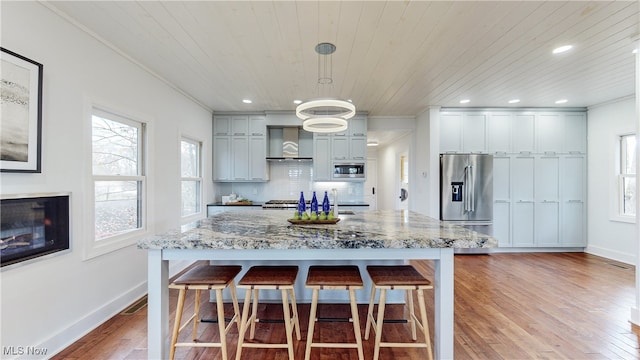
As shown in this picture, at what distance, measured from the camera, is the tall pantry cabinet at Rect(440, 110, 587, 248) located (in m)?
4.76

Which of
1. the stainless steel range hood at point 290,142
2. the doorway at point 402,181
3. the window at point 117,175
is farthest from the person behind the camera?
the doorway at point 402,181

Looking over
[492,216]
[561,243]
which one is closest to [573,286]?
[492,216]

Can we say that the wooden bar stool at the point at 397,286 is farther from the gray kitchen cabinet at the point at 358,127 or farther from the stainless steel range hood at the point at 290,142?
the stainless steel range hood at the point at 290,142

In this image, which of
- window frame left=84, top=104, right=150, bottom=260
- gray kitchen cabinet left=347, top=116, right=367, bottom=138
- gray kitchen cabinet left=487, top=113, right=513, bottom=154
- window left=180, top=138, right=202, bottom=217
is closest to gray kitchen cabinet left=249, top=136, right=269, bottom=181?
window left=180, top=138, right=202, bottom=217

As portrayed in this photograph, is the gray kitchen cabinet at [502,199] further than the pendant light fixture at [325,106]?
Yes

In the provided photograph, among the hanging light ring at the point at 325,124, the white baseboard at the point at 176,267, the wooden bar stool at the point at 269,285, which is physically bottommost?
the white baseboard at the point at 176,267

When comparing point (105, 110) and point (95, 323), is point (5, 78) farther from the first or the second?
point (95, 323)

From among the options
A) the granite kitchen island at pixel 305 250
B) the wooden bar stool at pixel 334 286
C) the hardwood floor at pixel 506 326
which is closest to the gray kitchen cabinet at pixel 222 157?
the hardwood floor at pixel 506 326

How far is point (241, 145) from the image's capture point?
515cm

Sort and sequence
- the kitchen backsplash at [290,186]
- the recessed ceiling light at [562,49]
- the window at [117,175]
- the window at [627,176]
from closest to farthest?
the window at [117,175] < the recessed ceiling light at [562,49] < the window at [627,176] < the kitchen backsplash at [290,186]

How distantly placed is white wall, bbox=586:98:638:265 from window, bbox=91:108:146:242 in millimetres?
6864

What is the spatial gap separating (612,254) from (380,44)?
5167 millimetres

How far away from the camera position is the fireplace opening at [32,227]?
1671 millimetres

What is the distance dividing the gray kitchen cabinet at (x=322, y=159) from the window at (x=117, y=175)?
2.82 metres
